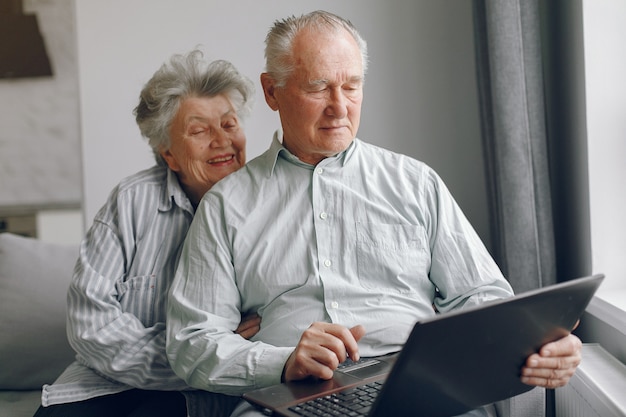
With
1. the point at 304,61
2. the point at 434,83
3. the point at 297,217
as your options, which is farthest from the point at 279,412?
the point at 434,83

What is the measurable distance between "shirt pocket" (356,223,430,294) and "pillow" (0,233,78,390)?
1.02m

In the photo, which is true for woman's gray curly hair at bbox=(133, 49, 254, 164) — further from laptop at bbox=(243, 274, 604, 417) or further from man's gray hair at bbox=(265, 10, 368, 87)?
laptop at bbox=(243, 274, 604, 417)

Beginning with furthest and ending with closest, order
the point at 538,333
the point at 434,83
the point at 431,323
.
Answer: the point at 434,83 < the point at 538,333 < the point at 431,323

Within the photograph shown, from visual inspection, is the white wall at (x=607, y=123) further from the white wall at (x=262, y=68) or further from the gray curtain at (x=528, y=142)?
the white wall at (x=262, y=68)

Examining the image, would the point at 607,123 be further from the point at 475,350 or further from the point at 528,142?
the point at 475,350

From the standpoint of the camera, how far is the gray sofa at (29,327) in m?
2.14

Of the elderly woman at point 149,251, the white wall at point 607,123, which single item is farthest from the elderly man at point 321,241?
the white wall at point 607,123

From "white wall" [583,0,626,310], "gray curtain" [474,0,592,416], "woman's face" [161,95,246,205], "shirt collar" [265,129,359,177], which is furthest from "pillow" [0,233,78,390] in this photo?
"white wall" [583,0,626,310]

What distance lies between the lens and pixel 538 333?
1.20m

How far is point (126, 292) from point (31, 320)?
0.51m

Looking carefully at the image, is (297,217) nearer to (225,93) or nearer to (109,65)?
(225,93)

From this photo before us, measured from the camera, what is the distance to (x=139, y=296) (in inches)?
72.1

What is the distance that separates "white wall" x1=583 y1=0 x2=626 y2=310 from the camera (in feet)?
6.01

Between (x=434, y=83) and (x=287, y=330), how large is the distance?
48.3 inches
